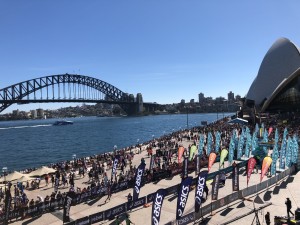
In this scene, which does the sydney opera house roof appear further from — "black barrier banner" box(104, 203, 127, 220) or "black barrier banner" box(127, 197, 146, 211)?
"black barrier banner" box(104, 203, 127, 220)

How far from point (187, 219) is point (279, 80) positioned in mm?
79910

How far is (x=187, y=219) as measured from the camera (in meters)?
15.7

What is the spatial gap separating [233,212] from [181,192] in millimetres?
4668

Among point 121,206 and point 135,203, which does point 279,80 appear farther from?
point 121,206

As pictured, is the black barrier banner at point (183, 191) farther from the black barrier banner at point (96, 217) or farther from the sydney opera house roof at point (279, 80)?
the sydney opera house roof at point (279, 80)

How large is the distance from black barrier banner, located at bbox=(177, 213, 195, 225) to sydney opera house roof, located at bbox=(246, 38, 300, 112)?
66.6m

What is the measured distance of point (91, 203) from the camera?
20.7 meters

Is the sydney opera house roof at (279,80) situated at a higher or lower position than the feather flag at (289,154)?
higher

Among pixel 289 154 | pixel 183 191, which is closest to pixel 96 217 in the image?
pixel 183 191

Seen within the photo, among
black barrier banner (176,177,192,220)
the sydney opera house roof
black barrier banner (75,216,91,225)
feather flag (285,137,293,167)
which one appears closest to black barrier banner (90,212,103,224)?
black barrier banner (75,216,91,225)

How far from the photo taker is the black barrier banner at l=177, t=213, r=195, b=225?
15.1 metres

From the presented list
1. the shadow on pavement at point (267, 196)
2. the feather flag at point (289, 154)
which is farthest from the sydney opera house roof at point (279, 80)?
the shadow on pavement at point (267, 196)

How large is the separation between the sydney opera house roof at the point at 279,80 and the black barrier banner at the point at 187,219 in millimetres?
66607

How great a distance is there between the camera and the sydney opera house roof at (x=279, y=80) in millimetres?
77062
